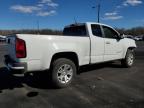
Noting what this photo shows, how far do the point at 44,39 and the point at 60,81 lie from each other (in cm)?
137

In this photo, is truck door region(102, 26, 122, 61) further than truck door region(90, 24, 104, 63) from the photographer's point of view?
Yes

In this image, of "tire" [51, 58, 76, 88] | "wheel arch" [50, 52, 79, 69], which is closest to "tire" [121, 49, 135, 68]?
"wheel arch" [50, 52, 79, 69]

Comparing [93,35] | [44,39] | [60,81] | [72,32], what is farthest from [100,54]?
[44,39]

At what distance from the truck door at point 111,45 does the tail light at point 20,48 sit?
138 inches

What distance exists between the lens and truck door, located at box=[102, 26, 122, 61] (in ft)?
27.9

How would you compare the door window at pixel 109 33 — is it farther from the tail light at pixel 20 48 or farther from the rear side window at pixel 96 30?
the tail light at pixel 20 48

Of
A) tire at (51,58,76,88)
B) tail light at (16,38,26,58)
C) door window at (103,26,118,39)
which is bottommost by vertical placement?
tire at (51,58,76,88)

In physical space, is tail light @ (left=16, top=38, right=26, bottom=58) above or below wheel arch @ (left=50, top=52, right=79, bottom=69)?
above

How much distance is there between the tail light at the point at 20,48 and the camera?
5.79 meters

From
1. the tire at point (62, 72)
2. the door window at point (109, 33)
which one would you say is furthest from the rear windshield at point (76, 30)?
the tire at point (62, 72)

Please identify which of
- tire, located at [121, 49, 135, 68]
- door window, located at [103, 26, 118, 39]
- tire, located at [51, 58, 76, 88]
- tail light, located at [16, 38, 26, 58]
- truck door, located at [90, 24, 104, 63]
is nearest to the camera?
tail light, located at [16, 38, 26, 58]

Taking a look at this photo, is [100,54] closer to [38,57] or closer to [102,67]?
[102,67]

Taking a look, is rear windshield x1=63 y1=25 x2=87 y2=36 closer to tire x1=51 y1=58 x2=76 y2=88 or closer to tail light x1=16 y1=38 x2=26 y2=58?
tire x1=51 y1=58 x2=76 y2=88

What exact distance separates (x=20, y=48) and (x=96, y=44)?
9.60 ft
